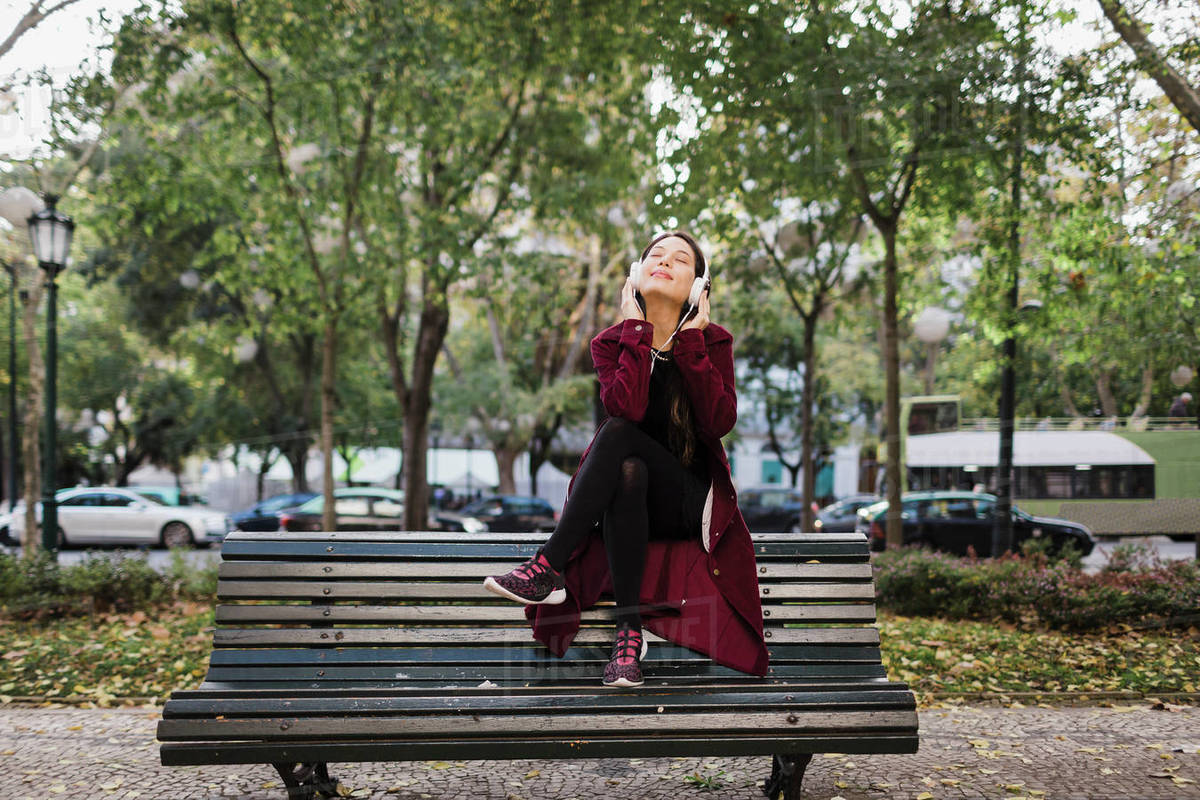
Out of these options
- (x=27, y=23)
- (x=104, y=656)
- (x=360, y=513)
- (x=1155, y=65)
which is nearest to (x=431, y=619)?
(x=104, y=656)

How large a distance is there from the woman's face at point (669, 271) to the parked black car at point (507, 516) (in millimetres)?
17289

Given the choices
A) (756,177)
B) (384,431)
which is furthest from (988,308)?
(384,431)

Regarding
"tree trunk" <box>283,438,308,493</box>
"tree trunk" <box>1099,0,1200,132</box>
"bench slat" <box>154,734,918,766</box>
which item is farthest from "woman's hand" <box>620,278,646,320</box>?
"tree trunk" <box>283,438,308,493</box>

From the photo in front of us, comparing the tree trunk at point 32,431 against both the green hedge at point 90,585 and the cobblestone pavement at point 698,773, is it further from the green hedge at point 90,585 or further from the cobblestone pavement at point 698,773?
the cobblestone pavement at point 698,773

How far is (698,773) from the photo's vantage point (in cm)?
378

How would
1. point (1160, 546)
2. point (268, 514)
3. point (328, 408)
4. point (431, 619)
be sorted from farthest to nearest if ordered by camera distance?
1. point (268, 514)
2. point (328, 408)
3. point (1160, 546)
4. point (431, 619)

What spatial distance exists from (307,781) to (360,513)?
16485mm

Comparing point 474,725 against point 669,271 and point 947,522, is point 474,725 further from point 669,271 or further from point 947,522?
point 947,522

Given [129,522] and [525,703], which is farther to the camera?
[129,522]

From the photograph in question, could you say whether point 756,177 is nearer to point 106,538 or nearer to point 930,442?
point 930,442

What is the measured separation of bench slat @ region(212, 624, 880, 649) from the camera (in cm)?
312

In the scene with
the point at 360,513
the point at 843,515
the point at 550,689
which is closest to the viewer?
the point at 550,689

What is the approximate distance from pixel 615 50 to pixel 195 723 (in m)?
9.23

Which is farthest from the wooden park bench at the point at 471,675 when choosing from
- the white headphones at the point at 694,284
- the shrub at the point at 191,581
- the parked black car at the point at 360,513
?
the parked black car at the point at 360,513
